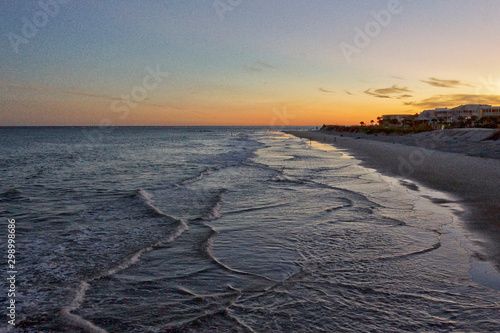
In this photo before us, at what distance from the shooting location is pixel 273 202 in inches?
529

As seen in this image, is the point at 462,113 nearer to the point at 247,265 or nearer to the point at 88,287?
the point at 247,265

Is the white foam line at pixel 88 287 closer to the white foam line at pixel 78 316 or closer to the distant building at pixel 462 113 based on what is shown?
the white foam line at pixel 78 316

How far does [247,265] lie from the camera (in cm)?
711

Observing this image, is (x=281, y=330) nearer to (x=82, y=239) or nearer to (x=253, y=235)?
(x=253, y=235)

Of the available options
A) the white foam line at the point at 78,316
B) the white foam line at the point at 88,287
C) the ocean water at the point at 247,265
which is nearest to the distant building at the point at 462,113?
the ocean water at the point at 247,265

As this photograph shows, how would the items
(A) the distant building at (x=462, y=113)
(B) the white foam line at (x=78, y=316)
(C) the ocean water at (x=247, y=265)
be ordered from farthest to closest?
(A) the distant building at (x=462, y=113) → (C) the ocean water at (x=247, y=265) → (B) the white foam line at (x=78, y=316)

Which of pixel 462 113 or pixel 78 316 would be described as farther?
pixel 462 113

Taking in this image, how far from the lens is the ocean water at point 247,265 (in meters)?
4.97

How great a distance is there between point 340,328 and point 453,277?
293 cm

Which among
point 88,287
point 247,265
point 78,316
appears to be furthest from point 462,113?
point 78,316

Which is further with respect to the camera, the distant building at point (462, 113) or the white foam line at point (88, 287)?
the distant building at point (462, 113)

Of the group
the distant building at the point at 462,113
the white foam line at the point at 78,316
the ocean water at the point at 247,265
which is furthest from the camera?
the distant building at the point at 462,113

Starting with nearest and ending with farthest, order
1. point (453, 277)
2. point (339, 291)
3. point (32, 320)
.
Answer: point (32, 320) → point (339, 291) → point (453, 277)

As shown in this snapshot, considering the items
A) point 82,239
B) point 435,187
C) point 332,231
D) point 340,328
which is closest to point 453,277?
point 340,328
